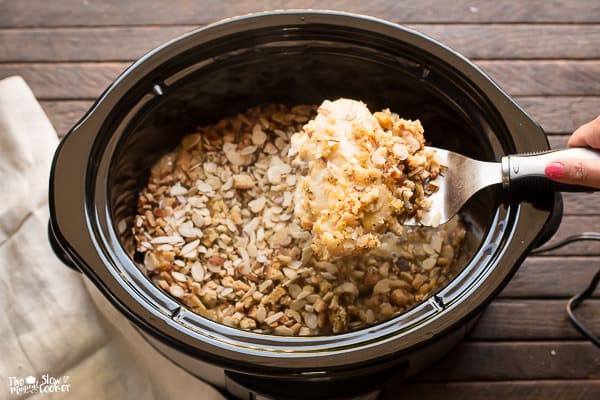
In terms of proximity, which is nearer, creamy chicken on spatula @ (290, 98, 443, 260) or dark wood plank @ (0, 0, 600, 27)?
creamy chicken on spatula @ (290, 98, 443, 260)

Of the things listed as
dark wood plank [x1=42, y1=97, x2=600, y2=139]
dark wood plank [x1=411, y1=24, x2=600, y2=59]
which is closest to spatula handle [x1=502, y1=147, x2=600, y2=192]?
dark wood plank [x1=42, y1=97, x2=600, y2=139]

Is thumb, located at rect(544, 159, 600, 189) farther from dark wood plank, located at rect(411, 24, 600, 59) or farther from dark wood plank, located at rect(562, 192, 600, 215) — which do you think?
dark wood plank, located at rect(411, 24, 600, 59)

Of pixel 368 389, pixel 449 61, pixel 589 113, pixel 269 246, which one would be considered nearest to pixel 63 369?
pixel 269 246

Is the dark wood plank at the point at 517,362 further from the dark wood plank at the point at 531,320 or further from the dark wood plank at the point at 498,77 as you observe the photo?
the dark wood plank at the point at 498,77

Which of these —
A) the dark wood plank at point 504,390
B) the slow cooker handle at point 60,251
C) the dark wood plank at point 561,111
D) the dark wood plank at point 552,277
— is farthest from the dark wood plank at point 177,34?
the dark wood plank at point 504,390

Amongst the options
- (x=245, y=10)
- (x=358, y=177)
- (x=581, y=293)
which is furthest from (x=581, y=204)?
(x=245, y=10)

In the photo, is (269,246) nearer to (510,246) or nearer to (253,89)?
(253,89)

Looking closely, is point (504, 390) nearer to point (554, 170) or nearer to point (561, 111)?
point (554, 170)
